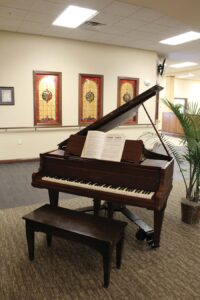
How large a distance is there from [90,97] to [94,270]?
510 centimetres

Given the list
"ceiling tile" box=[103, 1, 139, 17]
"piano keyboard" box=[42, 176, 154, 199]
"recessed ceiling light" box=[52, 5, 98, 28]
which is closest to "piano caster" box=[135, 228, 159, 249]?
"piano keyboard" box=[42, 176, 154, 199]

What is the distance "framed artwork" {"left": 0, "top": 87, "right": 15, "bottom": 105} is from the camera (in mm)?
5566

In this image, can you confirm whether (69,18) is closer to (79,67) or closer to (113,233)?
(79,67)

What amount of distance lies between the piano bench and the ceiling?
2.24 meters

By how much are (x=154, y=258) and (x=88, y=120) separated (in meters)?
4.78

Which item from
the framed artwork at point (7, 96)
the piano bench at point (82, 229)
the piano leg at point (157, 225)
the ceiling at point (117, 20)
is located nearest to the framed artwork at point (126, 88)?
the ceiling at point (117, 20)

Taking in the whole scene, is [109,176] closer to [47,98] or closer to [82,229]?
[82,229]

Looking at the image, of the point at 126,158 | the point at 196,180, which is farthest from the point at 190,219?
the point at 126,158

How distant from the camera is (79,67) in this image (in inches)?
250

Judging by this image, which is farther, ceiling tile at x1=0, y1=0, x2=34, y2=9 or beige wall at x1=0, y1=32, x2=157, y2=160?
beige wall at x1=0, y1=32, x2=157, y2=160

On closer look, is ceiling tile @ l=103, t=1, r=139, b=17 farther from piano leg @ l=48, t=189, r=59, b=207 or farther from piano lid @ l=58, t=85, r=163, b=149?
piano leg @ l=48, t=189, r=59, b=207

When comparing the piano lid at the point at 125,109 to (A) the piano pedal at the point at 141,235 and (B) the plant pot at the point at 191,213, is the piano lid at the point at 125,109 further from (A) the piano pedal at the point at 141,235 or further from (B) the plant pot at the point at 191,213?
(B) the plant pot at the point at 191,213

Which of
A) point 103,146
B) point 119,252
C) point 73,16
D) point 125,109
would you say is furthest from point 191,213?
point 73,16

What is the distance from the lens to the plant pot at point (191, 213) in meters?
3.05
